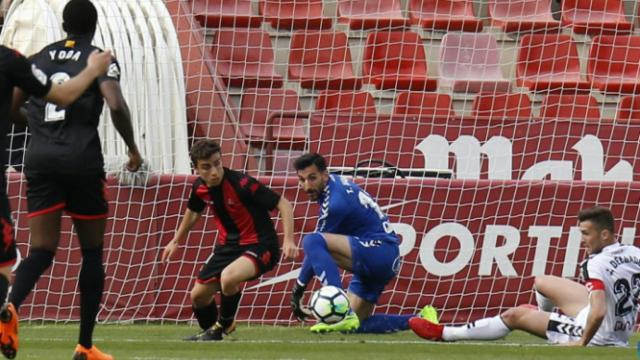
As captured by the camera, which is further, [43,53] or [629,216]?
[629,216]

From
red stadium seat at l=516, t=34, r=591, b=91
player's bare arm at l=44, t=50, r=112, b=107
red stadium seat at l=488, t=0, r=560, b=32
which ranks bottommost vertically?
player's bare arm at l=44, t=50, r=112, b=107

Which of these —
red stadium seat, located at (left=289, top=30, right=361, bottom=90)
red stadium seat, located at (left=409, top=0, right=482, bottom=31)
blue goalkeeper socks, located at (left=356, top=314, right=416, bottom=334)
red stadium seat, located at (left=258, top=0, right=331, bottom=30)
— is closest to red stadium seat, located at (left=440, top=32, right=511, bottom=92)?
red stadium seat, located at (left=409, top=0, right=482, bottom=31)

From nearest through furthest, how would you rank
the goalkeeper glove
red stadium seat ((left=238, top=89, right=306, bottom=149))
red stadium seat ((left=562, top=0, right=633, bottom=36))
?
the goalkeeper glove, red stadium seat ((left=238, top=89, right=306, bottom=149)), red stadium seat ((left=562, top=0, right=633, bottom=36))

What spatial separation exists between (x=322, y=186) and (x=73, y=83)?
3.49m

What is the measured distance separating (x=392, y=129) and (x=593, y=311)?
334 cm

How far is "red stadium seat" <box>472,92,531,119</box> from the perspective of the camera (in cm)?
1189

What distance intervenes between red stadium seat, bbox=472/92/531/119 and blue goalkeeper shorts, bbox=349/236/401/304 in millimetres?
2865

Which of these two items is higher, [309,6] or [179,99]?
[309,6]

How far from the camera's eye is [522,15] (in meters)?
13.3

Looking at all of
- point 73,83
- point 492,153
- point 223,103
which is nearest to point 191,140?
point 223,103

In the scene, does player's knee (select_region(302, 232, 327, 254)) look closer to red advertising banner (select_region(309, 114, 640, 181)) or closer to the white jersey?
red advertising banner (select_region(309, 114, 640, 181))

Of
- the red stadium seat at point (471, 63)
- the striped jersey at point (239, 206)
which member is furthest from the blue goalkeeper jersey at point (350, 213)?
the red stadium seat at point (471, 63)

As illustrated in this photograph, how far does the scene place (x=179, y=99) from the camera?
436 inches

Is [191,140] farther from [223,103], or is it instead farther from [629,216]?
[629,216]
